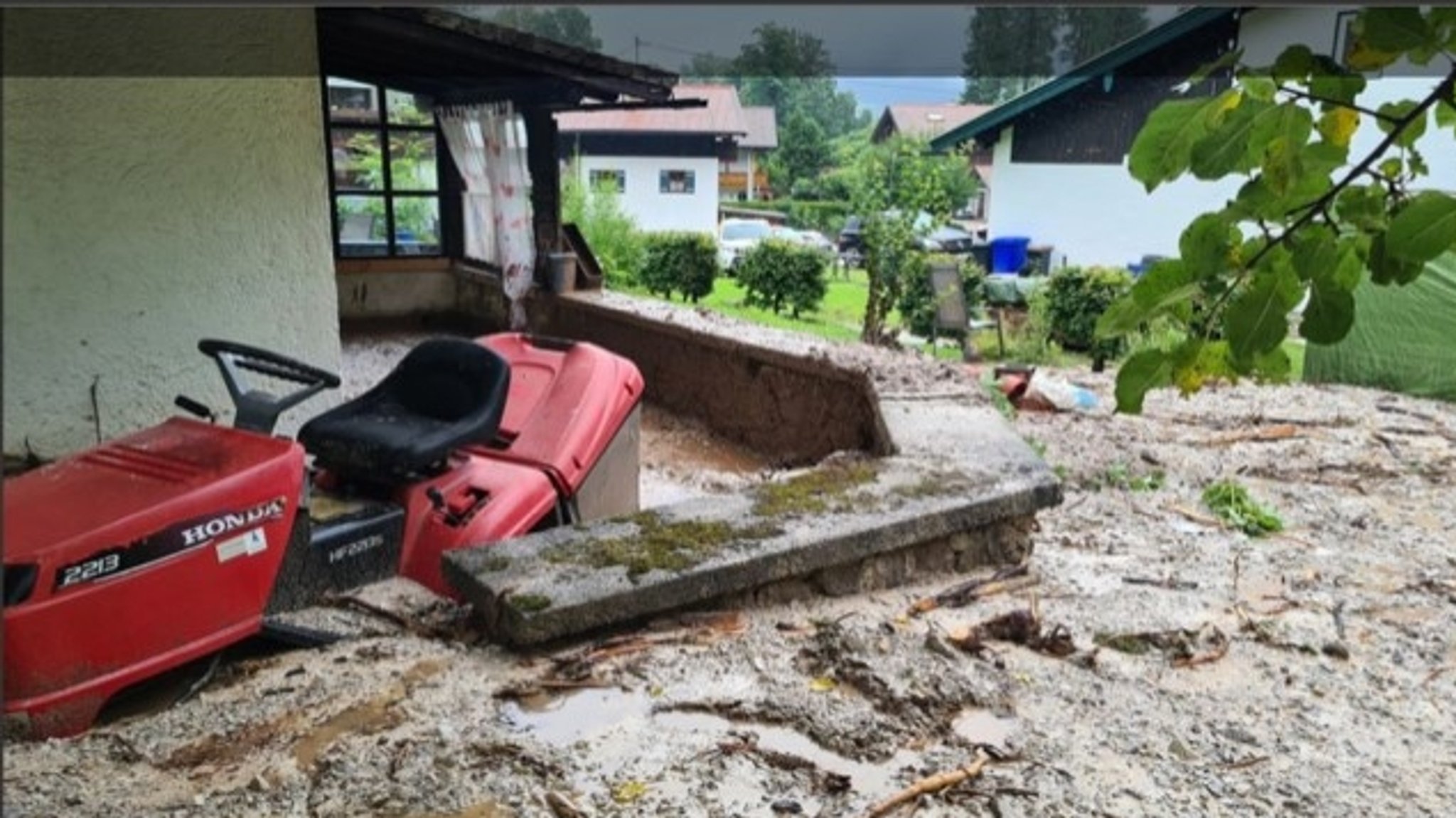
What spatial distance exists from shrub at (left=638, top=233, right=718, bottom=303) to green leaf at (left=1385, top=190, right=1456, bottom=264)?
371 inches

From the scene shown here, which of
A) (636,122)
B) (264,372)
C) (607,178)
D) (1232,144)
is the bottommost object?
(264,372)

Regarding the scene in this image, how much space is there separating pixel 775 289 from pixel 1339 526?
24.2ft

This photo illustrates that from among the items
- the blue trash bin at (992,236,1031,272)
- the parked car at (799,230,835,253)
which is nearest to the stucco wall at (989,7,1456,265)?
the blue trash bin at (992,236,1031,272)

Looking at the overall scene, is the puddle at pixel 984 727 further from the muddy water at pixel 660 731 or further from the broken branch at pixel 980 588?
the broken branch at pixel 980 588

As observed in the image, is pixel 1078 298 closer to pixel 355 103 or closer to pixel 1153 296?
pixel 355 103

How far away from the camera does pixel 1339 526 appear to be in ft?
11.7

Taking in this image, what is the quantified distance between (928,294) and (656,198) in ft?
9.37

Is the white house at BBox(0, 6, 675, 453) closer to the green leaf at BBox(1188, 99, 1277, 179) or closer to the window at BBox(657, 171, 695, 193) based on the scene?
the green leaf at BBox(1188, 99, 1277, 179)

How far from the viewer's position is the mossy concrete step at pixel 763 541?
2.06m

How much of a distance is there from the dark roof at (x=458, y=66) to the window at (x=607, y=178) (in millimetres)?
2046

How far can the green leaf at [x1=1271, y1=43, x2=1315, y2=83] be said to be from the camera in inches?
32.5

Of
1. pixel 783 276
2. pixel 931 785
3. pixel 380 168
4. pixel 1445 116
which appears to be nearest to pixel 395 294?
pixel 380 168

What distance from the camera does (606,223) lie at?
32.8 ft

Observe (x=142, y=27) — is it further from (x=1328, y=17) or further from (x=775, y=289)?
(x=775, y=289)
